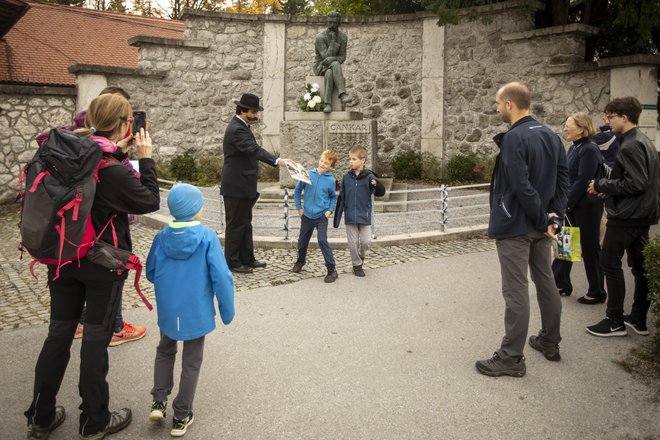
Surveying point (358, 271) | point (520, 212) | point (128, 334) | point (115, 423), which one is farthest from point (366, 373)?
point (358, 271)

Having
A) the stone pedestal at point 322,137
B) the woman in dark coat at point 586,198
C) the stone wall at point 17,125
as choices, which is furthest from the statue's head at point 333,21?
the woman in dark coat at point 586,198

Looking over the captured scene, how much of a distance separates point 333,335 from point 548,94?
11.1 meters

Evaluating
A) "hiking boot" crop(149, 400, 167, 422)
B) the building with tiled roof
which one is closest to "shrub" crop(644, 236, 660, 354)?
"hiking boot" crop(149, 400, 167, 422)

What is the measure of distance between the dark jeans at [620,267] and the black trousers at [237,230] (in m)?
3.94

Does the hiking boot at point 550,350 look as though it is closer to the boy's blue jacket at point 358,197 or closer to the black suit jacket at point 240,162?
the boy's blue jacket at point 358,197

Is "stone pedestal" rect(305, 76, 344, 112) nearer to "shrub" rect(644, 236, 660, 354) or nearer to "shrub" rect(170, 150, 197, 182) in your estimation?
"shrub" rect(170, 150, 197, 182)

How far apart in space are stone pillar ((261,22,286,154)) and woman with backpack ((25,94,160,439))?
42.6 ft

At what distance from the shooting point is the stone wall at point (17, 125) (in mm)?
12164

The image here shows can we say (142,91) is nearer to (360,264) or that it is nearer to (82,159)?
(360,264)

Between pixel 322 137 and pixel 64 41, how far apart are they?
1315cm

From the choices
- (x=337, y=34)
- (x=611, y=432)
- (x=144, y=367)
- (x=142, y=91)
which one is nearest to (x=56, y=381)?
(x=144, y=367)

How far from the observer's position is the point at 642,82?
11.6 metres

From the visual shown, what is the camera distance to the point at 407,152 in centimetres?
1609

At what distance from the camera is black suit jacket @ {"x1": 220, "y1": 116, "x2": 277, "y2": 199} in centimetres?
665
